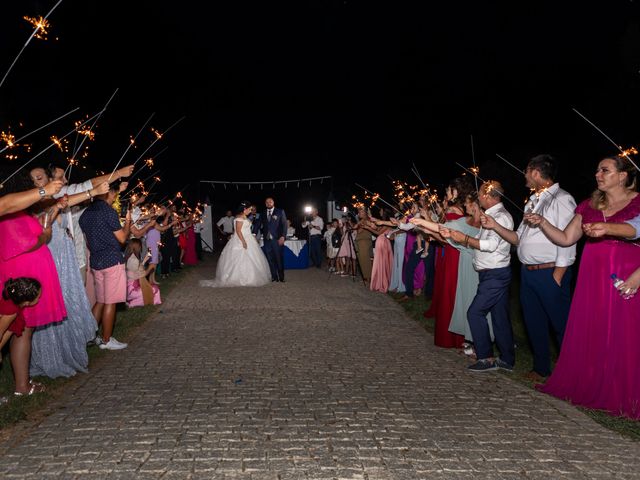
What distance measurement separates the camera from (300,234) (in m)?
30.0

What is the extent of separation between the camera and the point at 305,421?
438 centimetres

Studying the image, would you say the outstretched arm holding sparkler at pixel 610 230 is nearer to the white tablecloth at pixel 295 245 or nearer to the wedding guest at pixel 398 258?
the wedding guest at pixel 398 258

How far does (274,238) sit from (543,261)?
988cm

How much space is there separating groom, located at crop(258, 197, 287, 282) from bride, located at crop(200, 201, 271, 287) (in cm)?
22

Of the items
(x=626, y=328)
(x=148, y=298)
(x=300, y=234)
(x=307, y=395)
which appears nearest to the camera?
(x=626, y=328)

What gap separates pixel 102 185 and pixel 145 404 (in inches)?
83.5

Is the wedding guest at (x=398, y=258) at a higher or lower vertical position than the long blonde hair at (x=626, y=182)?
lower

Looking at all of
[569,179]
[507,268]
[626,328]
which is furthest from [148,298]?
[569,179]

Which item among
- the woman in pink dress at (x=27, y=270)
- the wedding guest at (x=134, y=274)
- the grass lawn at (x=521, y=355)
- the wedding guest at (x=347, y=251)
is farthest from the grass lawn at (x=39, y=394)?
the wedding guest at (x=347, y=251)

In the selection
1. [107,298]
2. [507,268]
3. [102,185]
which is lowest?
[107,298]

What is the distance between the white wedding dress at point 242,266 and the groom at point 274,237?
0.25 meters

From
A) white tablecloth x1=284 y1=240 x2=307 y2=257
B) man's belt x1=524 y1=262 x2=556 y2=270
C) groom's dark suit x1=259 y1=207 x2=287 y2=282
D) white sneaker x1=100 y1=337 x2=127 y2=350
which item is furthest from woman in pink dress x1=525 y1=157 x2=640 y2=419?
white tablecloth x1=284 y1=240 x2=307 y2=257

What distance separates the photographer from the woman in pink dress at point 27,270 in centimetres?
477

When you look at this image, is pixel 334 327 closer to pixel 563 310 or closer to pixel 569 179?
pixel 563 310
